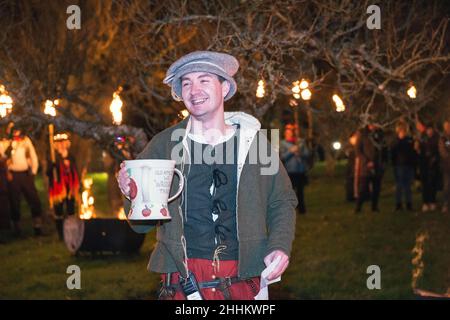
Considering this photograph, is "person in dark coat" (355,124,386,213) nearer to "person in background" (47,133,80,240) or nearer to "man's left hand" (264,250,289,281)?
"person in background" (47,133,80,240)

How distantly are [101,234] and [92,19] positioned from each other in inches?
135

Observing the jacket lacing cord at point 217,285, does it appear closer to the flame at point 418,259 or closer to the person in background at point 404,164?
the flame at point 418,259

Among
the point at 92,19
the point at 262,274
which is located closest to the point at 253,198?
the point at 262,274

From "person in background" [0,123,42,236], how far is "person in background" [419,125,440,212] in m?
8.43

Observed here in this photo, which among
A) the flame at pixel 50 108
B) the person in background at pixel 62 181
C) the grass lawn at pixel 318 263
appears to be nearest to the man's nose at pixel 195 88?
the flame at pixel 50 108

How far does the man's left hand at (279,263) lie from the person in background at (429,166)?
1472 centimetres

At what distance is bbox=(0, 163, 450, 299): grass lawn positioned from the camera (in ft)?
33.3

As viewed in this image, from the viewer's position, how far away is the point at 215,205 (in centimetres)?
452

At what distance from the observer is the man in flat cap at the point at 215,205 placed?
4.48 metres

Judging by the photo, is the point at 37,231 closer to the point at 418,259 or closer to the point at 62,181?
the point at 62,181

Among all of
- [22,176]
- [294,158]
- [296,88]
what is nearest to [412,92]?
[296,88]

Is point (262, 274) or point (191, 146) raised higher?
point (191, 146)

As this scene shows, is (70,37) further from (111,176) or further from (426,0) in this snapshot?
(111,176)
